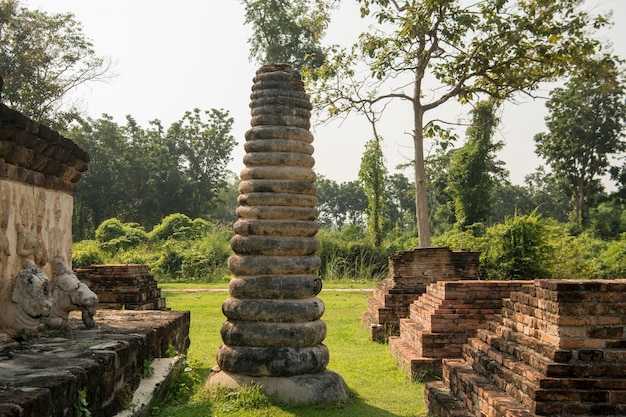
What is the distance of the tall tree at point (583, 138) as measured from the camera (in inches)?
1193

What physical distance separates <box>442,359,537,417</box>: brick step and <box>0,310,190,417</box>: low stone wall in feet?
7.71

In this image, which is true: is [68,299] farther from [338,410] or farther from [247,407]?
[338,410]

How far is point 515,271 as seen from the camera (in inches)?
590

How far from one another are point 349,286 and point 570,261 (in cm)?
642

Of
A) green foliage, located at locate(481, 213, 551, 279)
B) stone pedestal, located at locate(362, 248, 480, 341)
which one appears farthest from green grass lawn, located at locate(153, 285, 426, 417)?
green foliage, located at locate(481, 213, 551, 279)

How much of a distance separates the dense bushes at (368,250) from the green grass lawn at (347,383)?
4596mm

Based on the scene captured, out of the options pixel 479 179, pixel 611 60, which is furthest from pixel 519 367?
pixel 479 179

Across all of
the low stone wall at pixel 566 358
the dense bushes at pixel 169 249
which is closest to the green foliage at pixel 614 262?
the dense bushes at pixel 169 249

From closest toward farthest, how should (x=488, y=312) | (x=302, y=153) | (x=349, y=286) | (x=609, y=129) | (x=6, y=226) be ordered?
(x=6, y=226) → (x=302, y=153) → (x=488, y=312) → (x=349, y=286) → (x=609, y=129)

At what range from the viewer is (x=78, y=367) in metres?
3.71

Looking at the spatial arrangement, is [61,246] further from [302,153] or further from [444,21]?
[444,21]

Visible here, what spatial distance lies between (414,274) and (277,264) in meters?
5.08

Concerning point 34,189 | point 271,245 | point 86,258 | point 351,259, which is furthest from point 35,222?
Result: point 351,259

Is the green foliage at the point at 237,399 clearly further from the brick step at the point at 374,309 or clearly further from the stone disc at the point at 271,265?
the brick step at the point at 374,309
